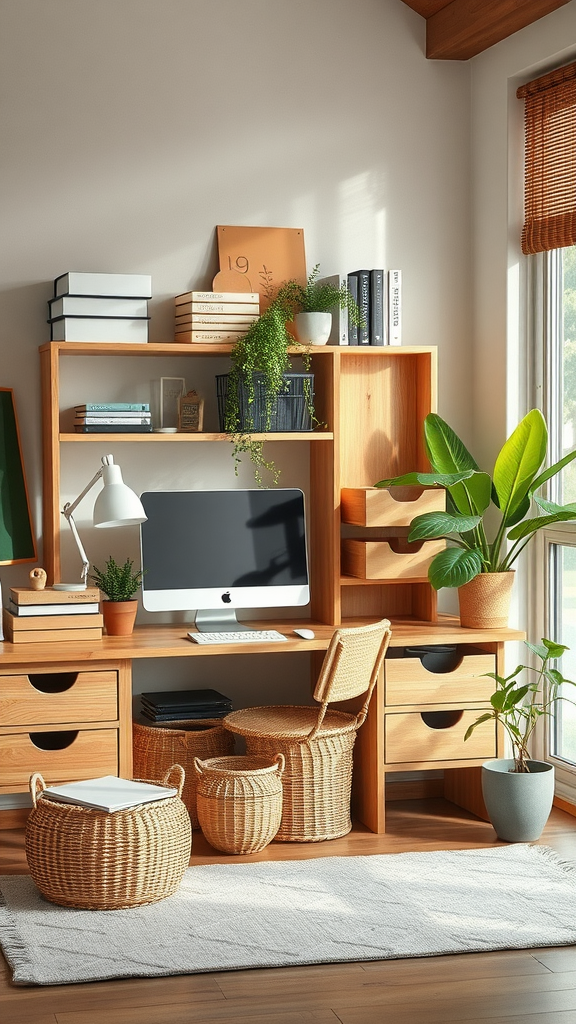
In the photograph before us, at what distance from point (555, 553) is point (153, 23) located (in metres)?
2.30

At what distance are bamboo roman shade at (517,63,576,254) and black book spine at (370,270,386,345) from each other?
0.54 meters

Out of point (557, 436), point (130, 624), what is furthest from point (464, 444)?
point (130, 624)

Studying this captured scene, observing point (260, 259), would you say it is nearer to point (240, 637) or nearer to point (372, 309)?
point (372, 309)

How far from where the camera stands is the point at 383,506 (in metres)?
4.00

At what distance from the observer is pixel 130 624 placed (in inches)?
152

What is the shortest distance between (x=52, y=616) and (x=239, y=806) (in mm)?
815

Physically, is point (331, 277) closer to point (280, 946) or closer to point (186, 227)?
point (186, 227)

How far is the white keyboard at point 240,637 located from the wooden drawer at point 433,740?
0.46 meters

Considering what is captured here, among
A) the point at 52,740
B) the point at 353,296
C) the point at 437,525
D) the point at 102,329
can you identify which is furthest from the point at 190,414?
the point at 52,740

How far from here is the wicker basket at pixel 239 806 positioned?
11.8ft

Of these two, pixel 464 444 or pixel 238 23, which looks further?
pixel 464 444

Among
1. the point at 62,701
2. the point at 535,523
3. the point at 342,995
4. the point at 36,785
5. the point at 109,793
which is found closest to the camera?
the point at 342,995

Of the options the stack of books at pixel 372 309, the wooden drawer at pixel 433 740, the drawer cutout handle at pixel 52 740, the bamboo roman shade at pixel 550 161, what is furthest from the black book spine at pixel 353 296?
the drawer cutout handle at pixel 52 740

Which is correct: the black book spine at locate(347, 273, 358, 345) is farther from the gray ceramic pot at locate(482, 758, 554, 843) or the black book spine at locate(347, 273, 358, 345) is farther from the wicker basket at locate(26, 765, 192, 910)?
the wicker basket at locate(26, 765, 192, 910)
